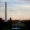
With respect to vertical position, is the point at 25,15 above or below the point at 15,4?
below

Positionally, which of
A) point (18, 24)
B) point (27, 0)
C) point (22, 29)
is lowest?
point (22, 29)

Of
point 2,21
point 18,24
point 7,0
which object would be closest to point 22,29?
point 18,24

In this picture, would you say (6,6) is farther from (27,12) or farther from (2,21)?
(27,12)

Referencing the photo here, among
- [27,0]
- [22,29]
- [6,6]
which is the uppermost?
[27,0]

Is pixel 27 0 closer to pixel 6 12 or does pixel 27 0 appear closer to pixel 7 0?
pixel 7 0

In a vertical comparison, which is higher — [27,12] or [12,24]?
[27,12]

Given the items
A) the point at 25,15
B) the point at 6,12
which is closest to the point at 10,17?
the point at 6,12
